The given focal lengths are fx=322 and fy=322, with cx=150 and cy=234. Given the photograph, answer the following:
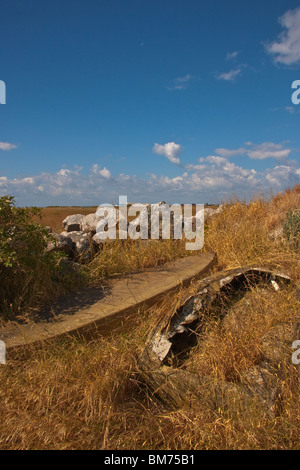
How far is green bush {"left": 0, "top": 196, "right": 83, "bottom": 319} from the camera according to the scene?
3.82 metres

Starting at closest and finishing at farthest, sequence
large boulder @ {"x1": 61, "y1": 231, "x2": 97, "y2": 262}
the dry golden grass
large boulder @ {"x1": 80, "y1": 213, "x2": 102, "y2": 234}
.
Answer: the dry golden grass → large boulder @ {"x1": 61, "y1": 231, "x2": 97, "y2": 262} → large boulder @ {"x1": 80, "y1": 213, "x2": 102, "y2": 234}

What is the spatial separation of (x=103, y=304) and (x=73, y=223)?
13.2 ft

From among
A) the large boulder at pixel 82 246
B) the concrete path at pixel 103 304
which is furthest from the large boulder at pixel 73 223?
the concrete path at pixel 103 304

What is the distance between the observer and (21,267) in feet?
13.4

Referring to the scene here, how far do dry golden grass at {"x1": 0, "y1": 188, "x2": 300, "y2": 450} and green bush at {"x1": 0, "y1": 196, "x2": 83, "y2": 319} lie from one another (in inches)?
38.7

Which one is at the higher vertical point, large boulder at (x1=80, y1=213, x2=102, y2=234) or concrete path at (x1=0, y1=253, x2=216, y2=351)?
large boulder at (x1=80, y1=213, x2=102, y2=234)

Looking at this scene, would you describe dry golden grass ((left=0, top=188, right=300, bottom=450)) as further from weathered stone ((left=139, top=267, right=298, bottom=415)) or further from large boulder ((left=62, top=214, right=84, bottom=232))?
large boulder ((left=62, top=214, right=84, bottom=232))

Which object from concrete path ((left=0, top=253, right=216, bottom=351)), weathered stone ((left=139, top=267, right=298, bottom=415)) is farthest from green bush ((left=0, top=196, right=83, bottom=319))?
weathered stone ((left=139, top=267, right=298, bottom=415))

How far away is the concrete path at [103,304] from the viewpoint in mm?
3283

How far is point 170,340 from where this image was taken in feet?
11.4

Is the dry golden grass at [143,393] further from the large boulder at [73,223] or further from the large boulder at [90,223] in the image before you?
the large boulder at [73,223]

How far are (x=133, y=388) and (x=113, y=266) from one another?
2.79 meters

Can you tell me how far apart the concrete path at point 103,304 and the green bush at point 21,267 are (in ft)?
1.04
